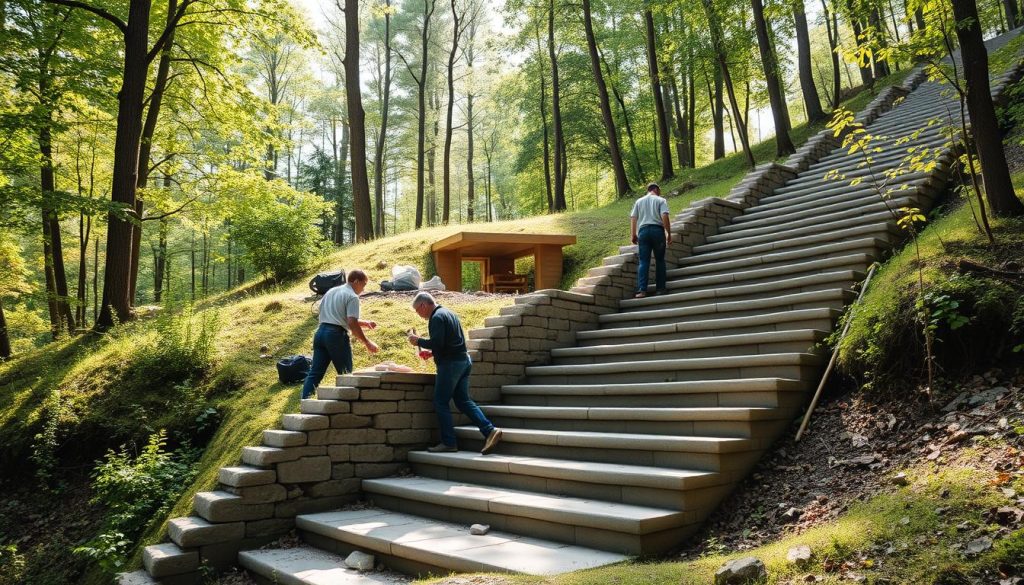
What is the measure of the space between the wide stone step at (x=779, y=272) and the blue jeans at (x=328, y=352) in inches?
166

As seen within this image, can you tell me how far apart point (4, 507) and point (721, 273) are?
31.5ft

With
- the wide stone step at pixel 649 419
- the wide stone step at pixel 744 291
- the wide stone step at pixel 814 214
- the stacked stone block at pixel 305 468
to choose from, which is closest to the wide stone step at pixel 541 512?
the stacked stone block at pixel 305 468

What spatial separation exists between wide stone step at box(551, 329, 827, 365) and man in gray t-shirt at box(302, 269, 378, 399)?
2.34 metres

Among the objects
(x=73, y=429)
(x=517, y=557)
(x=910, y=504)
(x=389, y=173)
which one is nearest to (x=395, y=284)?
(x=73, y=429)

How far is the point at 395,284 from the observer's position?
468 inches

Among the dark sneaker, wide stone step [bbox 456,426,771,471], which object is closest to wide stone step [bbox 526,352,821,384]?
wide stone step [bbox 456,426,771,471]

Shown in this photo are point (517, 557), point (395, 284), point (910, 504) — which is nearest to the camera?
point (910, 504)

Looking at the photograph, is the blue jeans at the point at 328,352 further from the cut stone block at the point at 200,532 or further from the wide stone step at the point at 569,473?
the cut stone block at the point at 200,532

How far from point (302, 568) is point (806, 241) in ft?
22.0

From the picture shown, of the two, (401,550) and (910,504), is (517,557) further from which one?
(910,504)

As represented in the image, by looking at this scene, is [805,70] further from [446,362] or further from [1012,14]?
[446,362]

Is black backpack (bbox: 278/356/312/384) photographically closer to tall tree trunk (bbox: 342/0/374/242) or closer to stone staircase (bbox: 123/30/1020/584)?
stone staircase (bbox: 123/30/1020/584)

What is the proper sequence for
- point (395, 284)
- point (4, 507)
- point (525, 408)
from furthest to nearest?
point (395, 284)
point (4, 507)
point (525, 408)

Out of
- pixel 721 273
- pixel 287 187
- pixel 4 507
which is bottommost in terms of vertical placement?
pixel 4 507
